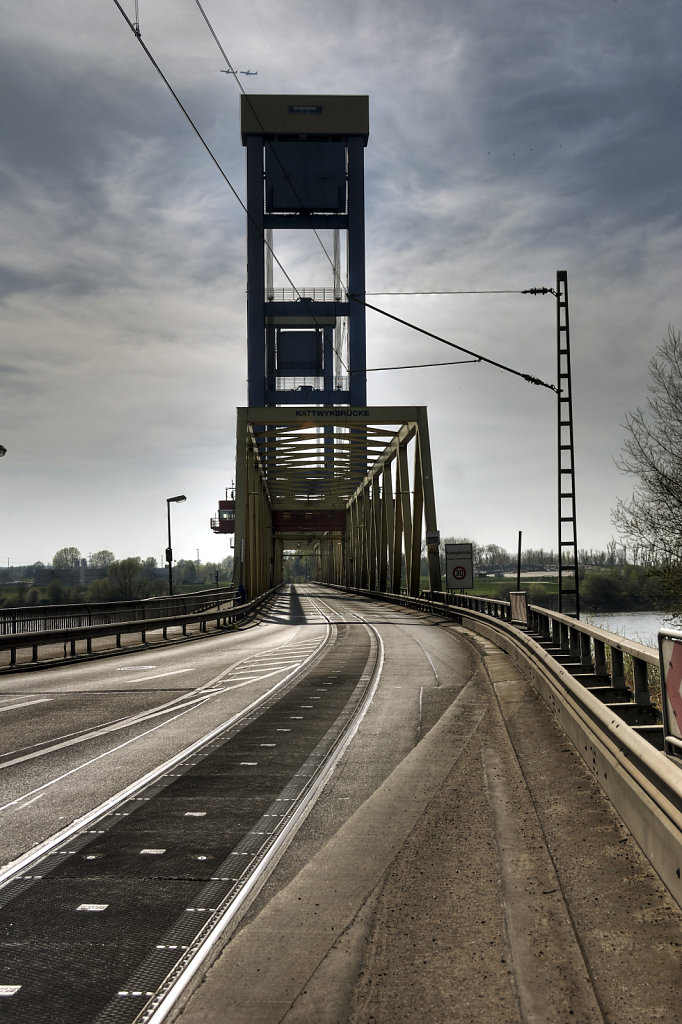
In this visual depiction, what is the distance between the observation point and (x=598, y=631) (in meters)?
9.34

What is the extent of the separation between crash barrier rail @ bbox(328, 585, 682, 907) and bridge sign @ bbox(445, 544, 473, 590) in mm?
15767

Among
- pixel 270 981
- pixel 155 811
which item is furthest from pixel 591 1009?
pixel 155 811

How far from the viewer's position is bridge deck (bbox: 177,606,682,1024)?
135 inches

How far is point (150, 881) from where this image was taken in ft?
16.1

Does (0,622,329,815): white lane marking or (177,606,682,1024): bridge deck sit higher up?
(177,606,682,1024): bridge deck

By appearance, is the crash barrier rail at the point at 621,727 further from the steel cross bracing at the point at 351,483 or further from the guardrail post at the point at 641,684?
the steel cross bracing at the point at 351,483

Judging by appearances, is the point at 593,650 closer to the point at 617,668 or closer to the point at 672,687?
the point at 617,668

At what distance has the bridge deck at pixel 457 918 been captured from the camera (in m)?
3.44

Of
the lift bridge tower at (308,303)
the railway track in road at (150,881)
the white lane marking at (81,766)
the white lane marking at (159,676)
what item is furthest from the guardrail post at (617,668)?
the lift bridge tower at (308,303)

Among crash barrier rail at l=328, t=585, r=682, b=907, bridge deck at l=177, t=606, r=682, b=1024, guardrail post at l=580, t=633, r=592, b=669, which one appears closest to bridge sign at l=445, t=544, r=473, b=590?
crash barrier rail at l=328, t=585, r=682, b=907

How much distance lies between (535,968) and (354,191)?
65.8 m

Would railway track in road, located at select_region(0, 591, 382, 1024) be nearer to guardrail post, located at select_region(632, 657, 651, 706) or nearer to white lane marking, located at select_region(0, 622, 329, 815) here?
white lane marking, located at select_region(0, 622, 329, 815)

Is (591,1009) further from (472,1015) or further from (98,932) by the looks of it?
(98,932)

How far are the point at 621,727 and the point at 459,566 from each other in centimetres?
2646
